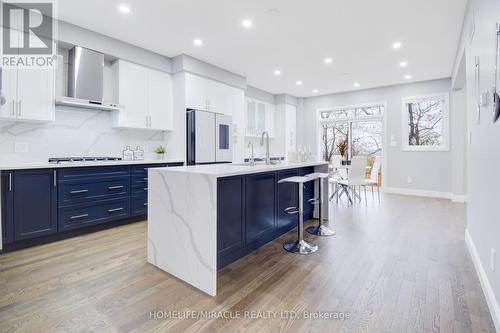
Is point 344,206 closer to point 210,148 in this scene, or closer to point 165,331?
point 210,148

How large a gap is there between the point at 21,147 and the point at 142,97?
1.76 metres

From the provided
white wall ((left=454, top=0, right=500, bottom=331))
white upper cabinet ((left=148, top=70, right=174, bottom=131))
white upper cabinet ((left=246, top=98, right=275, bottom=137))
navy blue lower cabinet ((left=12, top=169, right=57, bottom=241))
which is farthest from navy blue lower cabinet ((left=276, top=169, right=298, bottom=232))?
white upper cabinet ((left=246, top=98, right=275, bottom=137))

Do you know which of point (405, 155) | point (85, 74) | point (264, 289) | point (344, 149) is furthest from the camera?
point (344, 149)

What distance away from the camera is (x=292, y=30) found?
3674 millimetres

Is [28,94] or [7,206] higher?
[28,94]

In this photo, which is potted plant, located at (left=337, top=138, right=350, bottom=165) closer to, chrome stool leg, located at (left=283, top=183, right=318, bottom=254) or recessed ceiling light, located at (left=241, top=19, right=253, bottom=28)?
recessed ceiling light, located at (left=241, top=19, right=253, bottom=28)

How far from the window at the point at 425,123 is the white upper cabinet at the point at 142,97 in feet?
18.3

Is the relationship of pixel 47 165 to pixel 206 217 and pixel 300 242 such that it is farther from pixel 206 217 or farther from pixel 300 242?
pixel 300 242

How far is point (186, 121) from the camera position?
15.2ft

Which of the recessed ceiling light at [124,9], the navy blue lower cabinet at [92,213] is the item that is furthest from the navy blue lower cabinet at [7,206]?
the recessed ceiling light at [124,9]

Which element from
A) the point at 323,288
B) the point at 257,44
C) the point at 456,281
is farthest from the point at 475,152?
the point at 257,44

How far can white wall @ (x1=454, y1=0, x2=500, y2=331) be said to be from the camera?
A: 5.40 feet

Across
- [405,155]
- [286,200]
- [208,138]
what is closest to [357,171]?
[405,155]

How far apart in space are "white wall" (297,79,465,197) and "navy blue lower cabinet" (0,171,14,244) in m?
7.18
